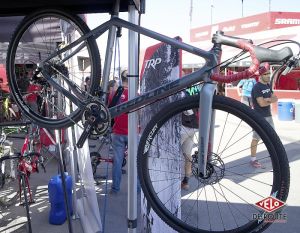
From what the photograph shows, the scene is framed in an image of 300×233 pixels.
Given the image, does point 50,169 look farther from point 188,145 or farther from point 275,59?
point 275,59

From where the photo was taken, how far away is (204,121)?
184 cm

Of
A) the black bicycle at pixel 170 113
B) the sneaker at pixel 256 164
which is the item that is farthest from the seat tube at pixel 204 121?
the sneaker at pixel 256 164

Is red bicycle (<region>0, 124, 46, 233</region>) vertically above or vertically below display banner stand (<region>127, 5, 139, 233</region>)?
below

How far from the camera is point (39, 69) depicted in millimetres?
2467

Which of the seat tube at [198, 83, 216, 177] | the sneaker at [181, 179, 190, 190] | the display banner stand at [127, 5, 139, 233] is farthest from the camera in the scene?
the sneaker at [181, 179, 190, 190]

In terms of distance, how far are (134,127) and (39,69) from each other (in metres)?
0.82

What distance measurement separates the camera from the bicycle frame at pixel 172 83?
1.83 meters

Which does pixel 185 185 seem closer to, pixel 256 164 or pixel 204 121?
pixel 256 164

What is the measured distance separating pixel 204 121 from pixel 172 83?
0.31m

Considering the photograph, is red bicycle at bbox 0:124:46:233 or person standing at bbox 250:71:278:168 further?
person standing at bbox 250:71:278:168

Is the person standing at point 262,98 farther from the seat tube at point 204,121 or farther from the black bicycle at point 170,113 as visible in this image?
the seat tube at point 204,121

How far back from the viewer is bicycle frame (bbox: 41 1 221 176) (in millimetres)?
1826

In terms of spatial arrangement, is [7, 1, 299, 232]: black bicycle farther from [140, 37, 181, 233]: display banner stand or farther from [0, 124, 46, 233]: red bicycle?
[0, 124, 46, 233]: red bicycle

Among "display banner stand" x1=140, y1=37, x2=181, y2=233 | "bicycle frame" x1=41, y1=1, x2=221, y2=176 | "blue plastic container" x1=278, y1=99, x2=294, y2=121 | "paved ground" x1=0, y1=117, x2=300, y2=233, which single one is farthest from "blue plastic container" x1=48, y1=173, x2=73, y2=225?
"blue plastic container" x1=278, y1=99, x2=294, y2=121
